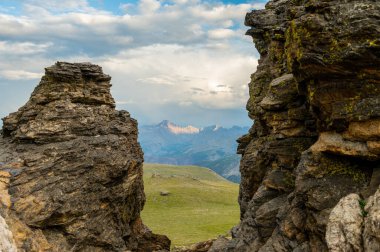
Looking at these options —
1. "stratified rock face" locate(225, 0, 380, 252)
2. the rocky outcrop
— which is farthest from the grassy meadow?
the rocky outcrop

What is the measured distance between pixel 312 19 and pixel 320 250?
16.5m

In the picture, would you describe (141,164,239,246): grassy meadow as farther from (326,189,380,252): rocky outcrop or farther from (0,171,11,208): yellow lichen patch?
(326,189,380,252): rocky outcrop

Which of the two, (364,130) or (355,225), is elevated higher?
(364,130)

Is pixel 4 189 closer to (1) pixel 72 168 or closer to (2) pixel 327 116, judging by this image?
(1) pixel 72 168

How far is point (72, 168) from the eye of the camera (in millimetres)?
42094

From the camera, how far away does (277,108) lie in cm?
3678

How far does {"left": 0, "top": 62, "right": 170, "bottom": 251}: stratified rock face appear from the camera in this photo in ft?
126

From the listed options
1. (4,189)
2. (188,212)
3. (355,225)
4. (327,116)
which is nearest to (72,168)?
(4,189)

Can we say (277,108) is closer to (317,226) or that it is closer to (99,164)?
(317,226)

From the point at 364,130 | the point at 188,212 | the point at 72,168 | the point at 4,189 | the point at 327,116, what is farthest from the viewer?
the point at 188,212

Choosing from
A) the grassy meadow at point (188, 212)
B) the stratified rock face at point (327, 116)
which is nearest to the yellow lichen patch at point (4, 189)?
the stratified rock face at point (327, 116)

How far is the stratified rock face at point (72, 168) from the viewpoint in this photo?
3831cm

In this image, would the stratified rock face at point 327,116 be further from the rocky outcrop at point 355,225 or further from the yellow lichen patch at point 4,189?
the yellow lichen patch at point 4,189

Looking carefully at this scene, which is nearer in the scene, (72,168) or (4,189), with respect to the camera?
(4,189)
